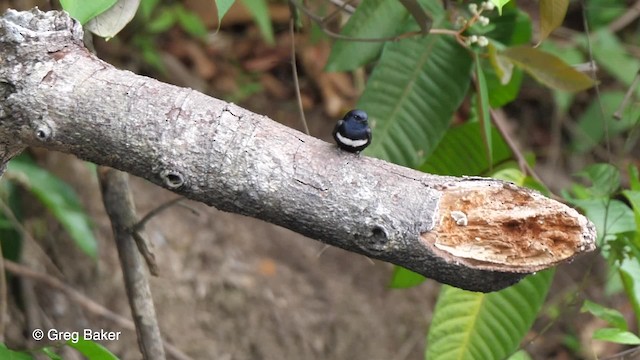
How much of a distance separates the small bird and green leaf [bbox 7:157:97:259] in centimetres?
106

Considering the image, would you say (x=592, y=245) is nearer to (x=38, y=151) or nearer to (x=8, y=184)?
(x=8, y=184)

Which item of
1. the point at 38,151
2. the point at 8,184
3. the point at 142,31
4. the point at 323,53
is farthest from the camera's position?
the point at 323,53

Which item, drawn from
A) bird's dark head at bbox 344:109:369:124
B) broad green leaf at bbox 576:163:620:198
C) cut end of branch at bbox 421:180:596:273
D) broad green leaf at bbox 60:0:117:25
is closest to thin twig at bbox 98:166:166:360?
broad green leaf at bbox 60:0:117:25

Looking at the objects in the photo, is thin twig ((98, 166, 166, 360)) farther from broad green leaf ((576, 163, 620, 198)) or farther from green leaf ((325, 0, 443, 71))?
broad green leaf ((576, 163, 620, 198))

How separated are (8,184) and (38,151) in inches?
10.8

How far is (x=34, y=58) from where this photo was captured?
0.93 metres

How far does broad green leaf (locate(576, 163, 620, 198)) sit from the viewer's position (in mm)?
1410

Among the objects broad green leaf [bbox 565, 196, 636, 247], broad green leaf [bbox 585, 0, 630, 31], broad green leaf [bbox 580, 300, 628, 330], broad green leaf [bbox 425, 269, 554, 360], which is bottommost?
broad green leaf [bbox 425, 269, 554, 360]

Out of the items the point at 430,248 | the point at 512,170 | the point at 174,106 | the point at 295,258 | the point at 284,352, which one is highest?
the point at 512,170

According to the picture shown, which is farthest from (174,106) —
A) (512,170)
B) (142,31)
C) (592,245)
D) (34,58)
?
(142,31)

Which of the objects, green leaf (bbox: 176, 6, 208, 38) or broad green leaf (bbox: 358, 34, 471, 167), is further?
green leaf (bbox: 176, 6, 208, 38)

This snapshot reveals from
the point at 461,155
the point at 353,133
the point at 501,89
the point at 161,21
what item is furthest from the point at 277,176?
the point at 161,21

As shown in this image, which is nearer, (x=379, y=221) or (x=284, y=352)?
(x=379, y=221)

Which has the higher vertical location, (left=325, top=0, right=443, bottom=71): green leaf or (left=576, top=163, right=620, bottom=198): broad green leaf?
(left=576, top=163, right=620, bottom=198): broad green leaf
